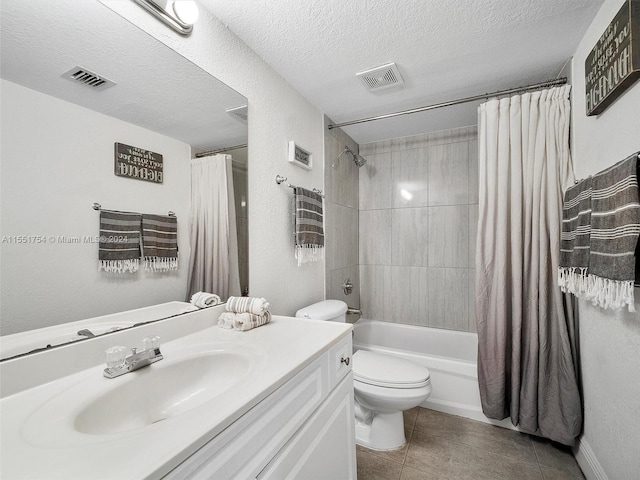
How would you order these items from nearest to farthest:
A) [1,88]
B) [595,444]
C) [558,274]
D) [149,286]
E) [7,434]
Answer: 1. [7,434]
2. [1,88]
3. [149,286]
4. [595,444]
5. [558,274]

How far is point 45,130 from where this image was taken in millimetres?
764

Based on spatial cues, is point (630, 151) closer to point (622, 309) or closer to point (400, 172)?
point (622, 309)

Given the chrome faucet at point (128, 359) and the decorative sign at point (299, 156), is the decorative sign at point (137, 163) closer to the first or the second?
the chrome faucet at point (128, 359)

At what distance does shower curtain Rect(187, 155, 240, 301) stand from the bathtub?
1450mm

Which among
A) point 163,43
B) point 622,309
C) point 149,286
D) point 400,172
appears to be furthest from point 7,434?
point 400,172

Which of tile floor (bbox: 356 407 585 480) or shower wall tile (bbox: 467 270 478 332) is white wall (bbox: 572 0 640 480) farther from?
shower wall tile (bbox: 467 270 478 332)

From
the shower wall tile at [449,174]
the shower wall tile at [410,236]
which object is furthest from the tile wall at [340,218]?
the shower wall tile at [449,174]

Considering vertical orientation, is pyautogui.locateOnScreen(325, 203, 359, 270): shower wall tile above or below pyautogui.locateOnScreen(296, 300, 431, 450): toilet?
above

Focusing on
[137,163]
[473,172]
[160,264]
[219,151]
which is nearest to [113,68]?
[137,163]

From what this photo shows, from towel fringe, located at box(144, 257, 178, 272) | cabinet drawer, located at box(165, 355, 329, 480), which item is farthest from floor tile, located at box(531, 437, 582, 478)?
towel fringe, located at box(144, 257, 178, 272)

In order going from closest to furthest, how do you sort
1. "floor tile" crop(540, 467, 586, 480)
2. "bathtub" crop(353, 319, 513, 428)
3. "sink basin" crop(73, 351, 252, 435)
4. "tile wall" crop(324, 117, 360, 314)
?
1. "sink basin" crop(73, 351, 252, 435)
2. "floor tile" crop(540, 467, 586, 480)
3. "bathtub" crop(353, 319, 513, 428)
4. "tile wall" crop(324, 117, 360, 314)

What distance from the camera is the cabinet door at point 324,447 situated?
79 centimetres

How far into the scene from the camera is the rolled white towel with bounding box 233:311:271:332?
3.93 ft

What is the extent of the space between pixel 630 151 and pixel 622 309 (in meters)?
0.62
